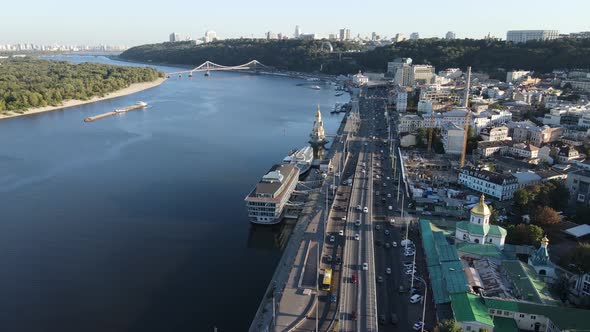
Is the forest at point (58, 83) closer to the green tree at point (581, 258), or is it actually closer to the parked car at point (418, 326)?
the parked car at point (418, 326)

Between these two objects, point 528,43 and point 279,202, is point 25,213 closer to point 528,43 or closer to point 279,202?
point 279,202

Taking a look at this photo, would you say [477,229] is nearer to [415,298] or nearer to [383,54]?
[415,298]

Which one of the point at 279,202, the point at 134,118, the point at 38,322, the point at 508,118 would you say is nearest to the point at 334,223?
the point at 279,202

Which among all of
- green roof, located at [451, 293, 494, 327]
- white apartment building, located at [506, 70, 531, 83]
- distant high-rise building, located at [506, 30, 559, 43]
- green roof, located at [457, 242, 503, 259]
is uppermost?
distant high-rise building, located at [506, 30, 559, 43]

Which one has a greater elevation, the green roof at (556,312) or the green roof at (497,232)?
the green roof at (497,232)

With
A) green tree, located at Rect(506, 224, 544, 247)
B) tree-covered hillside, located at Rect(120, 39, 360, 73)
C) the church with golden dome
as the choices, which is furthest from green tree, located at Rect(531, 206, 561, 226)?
tree-covered hillside, located at Rect(120, 39, 360, 73)

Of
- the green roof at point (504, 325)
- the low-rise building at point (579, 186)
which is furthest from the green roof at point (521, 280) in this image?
the low-rise building at point (579, 186)

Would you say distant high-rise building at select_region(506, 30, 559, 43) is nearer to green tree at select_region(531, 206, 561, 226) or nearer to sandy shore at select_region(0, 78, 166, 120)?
sandy shore at select_region(0, 78, 166, 120)
